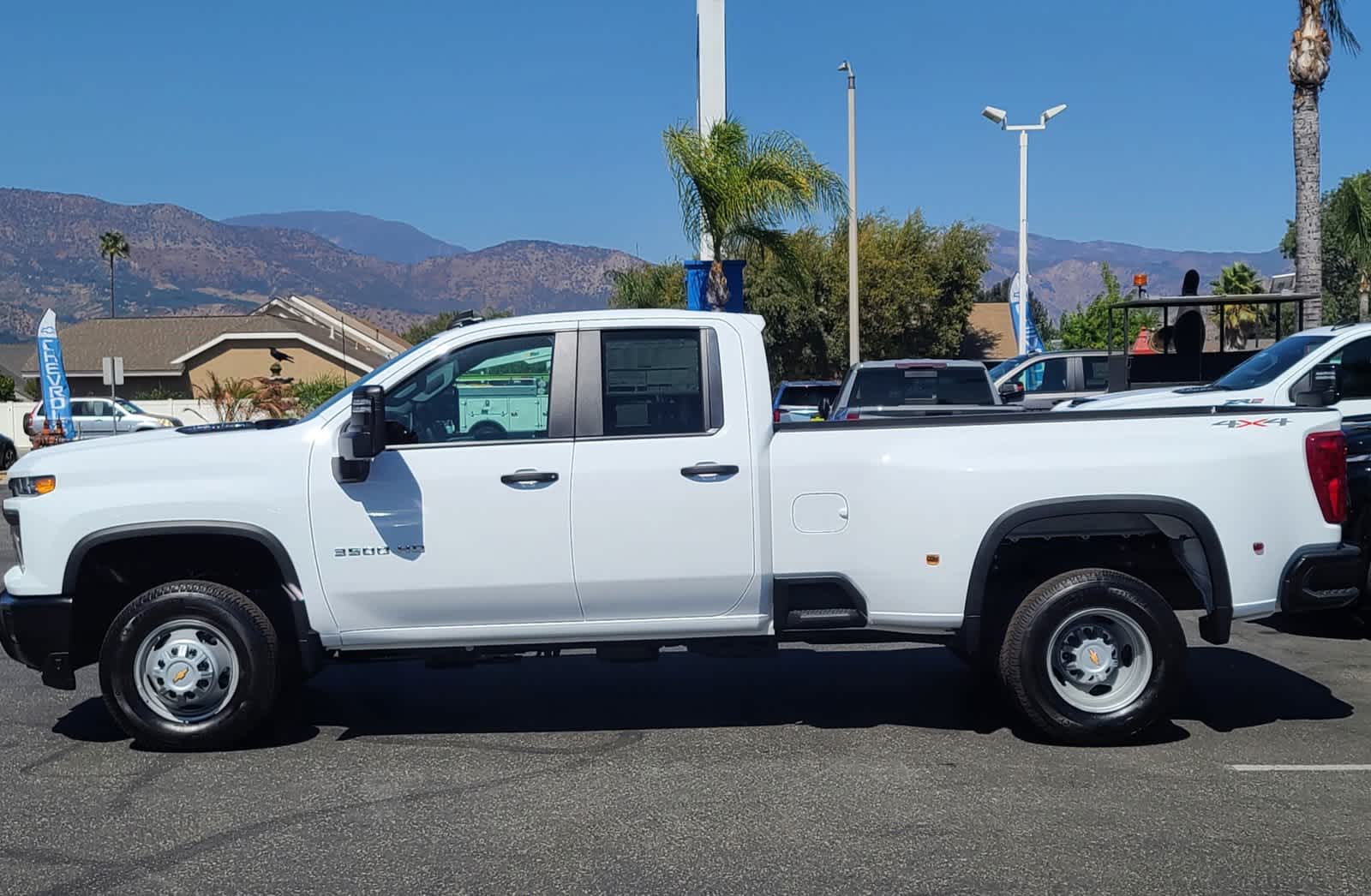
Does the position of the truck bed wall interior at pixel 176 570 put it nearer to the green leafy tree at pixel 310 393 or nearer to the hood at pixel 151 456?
the hood at pixel 151 456

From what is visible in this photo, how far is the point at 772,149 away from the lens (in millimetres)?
21656

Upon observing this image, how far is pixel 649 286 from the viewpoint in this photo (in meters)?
46.6

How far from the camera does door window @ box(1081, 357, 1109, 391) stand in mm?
23984

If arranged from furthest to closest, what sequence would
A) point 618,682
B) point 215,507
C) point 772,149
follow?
point 772,149, point 618,682, point 215,507

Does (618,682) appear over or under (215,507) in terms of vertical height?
under

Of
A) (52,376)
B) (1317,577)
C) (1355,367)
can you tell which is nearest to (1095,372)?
(1355,367)

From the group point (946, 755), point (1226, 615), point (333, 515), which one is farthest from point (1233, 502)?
point (333, 515)

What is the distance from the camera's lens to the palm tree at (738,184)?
21.4 meters

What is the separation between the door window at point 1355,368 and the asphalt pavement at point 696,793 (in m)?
5.45

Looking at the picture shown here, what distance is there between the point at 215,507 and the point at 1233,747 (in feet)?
15.8

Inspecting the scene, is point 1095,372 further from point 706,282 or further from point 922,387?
point 922,387

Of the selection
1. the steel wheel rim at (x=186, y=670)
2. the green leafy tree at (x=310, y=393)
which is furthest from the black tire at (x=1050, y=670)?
the green leafy tree at (x=310, y=393)

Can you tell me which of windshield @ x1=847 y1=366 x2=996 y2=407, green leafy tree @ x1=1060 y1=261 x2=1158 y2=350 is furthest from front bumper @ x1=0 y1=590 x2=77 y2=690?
green leafy tree @ x1=1060 y1=261 x2=1158 y2=350

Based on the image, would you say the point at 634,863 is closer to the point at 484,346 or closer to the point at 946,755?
the point at 946,755
